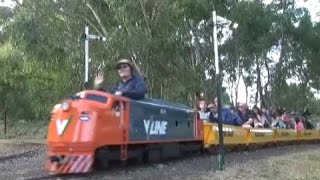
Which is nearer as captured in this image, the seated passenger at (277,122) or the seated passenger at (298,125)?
the seated passenger at (277,122)

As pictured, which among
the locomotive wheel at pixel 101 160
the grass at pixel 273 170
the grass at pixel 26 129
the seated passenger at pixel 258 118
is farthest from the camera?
the grass at pixel 26 129

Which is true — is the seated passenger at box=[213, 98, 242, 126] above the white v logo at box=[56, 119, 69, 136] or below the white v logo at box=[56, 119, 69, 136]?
above

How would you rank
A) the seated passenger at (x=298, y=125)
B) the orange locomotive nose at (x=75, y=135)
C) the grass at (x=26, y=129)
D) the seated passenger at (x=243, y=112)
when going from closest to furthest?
1. the orange locomotive nose at (x=75, y=135)
2. the seated passenger at (x=243, y=112)
3. the seated passenger at (x=298, y=125)
4. the grass at (x=26, y=129)

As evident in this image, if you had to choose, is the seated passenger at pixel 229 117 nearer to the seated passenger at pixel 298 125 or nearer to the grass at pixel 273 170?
the grass at pixel 273 170

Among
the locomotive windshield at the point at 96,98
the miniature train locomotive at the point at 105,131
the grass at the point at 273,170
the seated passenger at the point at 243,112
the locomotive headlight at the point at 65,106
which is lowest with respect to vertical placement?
the grass at the point at 273,170

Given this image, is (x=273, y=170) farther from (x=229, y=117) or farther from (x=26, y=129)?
(x=26, y=129)

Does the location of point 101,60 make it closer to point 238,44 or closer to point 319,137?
point 238,44

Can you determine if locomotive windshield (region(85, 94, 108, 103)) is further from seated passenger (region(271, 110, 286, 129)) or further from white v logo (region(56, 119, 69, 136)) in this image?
seated passenger (region(271, 110, 286, 129))

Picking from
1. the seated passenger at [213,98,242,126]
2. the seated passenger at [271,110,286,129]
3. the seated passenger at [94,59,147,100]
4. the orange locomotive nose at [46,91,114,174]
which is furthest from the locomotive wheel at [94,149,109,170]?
the seated passenger at [271,110,286,129]

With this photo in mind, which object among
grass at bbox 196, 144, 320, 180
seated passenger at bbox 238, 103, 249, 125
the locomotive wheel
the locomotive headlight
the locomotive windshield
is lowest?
grass at bbox 196, 144, 320, 180

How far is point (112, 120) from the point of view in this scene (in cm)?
1088

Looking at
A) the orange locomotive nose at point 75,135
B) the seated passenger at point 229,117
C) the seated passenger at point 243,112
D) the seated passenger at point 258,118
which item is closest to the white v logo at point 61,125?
the orange locomotive nose at point 75,135

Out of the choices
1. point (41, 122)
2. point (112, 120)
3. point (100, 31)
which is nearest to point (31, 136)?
point (41, 122)

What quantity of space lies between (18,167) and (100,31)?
15990 mm
